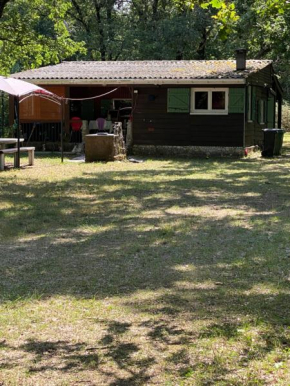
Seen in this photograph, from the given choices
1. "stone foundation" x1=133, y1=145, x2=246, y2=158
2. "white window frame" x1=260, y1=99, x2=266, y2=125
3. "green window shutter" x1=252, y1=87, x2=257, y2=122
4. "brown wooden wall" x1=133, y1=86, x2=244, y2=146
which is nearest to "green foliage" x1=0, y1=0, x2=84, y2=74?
"brown wooden wall" x1=133, y1=86, x2=244, y2=146

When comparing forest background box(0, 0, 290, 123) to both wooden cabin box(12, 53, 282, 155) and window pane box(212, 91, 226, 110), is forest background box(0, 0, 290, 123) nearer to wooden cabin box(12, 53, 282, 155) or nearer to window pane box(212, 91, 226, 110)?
wooden cabin box(12, 53, 282, 155)

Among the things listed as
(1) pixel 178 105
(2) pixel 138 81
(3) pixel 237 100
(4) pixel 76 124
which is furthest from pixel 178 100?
(4) pixel 76 124

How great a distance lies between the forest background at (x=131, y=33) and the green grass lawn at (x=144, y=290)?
28.7 ft

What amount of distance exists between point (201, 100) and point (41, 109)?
619cm

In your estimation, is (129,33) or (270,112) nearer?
(270,112)

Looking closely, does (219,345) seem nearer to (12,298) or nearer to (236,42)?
(12,298)

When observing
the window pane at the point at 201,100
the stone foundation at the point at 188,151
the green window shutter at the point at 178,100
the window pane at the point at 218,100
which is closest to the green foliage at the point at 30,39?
the green window shutter at the point at 178,100

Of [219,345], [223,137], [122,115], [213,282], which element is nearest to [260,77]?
[223,137]

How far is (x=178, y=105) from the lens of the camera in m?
22.3

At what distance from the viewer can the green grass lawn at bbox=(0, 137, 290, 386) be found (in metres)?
3.78

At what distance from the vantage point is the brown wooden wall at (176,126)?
21922 millimetres

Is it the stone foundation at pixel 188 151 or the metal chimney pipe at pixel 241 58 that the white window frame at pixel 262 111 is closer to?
the metal chimney pipe at pixel 241 58

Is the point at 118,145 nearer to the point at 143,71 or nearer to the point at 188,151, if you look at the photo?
the point at 188,151

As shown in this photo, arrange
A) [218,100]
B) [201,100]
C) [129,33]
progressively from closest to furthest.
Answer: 1. [218,100]
2. [201,100]
3. [129,33]
